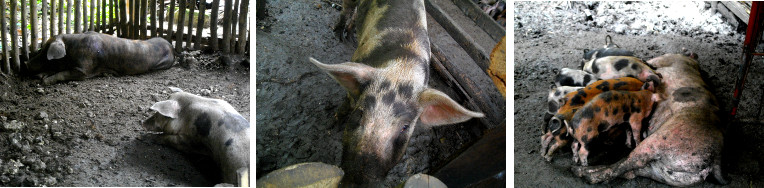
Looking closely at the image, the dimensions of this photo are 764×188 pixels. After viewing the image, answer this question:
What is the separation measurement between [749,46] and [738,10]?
0.57m

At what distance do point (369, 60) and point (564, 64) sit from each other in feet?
3.53

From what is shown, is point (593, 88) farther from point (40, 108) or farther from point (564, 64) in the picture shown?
point (40, 108)

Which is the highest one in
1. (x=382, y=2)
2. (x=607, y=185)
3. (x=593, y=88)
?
(x=382, y=2)

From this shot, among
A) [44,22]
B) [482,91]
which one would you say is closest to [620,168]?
[482,91]

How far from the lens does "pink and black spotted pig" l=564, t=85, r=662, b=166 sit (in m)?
2.56

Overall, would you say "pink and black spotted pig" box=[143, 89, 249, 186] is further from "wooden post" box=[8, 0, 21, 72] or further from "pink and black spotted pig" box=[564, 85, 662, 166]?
"pink and black spotted pig" box=[564, 85, 662, 166]

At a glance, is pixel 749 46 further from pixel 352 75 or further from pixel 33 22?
pixel 33 22

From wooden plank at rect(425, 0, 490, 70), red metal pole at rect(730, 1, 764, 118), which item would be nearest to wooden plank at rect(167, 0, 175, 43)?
wooden plank at rect(425, 0, 490, 70)

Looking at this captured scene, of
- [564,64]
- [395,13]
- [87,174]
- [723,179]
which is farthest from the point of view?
[564,64]

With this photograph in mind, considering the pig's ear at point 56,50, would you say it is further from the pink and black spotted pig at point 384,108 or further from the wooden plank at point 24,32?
the pink and black spotted pig at point 384,108

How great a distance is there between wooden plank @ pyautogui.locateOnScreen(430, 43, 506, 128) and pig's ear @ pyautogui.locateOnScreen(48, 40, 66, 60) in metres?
1.73

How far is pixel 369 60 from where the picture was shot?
2.41m

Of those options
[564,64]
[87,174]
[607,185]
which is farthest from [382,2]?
[87,174]

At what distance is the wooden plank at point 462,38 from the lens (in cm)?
228
